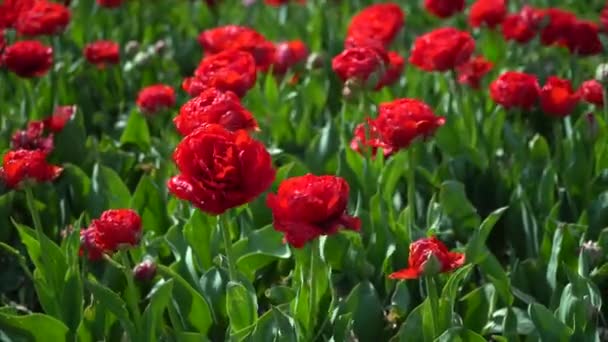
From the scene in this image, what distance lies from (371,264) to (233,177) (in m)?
0.63

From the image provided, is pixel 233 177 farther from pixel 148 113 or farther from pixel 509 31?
pixel 509 31

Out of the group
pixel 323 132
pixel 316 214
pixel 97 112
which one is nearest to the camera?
pixel 316 214

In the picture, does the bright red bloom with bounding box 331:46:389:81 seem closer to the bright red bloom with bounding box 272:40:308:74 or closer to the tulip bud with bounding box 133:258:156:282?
the tulip bud with bounding box 133:258:156:282

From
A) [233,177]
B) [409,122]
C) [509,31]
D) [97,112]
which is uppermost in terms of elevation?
[233,177]

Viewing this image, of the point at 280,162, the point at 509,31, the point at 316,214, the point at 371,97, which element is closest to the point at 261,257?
the point at 316,214

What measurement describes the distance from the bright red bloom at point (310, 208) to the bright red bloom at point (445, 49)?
3.55ft

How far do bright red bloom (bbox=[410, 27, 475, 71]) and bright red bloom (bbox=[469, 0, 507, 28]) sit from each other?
76 cm

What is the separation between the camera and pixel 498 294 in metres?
2.21

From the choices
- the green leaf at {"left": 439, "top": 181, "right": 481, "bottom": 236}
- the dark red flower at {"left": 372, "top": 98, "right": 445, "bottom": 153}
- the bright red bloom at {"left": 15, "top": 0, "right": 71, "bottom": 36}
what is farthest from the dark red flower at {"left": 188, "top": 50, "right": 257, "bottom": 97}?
the bright red bloom at {"left": 15, "top": 0, "right": 71, "bottom": 36}

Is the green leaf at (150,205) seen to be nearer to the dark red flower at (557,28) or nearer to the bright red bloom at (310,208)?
the bright red bloom at (310,208)

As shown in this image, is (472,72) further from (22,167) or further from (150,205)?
(22,167)

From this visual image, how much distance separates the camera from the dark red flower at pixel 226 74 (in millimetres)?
2428

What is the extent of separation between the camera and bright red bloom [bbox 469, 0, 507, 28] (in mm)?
3484

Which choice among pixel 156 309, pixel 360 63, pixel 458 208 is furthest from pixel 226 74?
pixel 156 309
